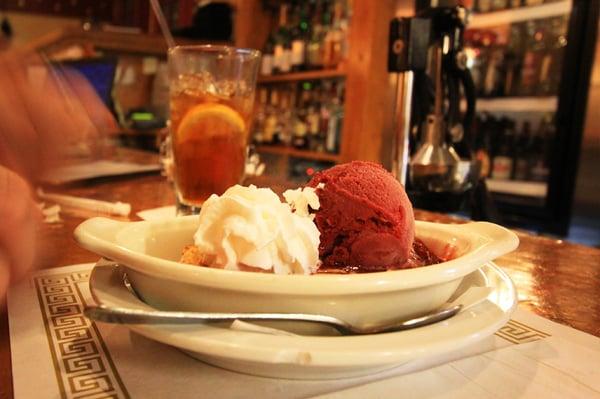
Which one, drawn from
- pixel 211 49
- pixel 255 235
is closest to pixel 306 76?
pixel 211 49

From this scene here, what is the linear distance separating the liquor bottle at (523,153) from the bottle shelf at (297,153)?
35.2 inches

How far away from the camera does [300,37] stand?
2.94 metres

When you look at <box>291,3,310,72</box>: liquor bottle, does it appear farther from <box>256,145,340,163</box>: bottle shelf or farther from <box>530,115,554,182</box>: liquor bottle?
<box>530,115,554,182</box>: liquor bottle

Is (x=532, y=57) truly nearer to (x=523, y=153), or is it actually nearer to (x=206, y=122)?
(x=523, y=153)

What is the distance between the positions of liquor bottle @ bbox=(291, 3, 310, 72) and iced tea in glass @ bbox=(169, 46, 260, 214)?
1.98 meters

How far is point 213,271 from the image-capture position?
320mm

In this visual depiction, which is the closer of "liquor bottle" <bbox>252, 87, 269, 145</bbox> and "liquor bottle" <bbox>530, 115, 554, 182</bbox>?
"liquor bottle" <bbox>530, 115, 554, 182</bbox>

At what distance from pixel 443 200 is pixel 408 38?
0.45 meters

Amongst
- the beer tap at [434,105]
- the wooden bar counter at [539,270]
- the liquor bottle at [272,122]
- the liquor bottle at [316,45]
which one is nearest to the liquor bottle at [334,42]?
the liquor bottle at [316,45]

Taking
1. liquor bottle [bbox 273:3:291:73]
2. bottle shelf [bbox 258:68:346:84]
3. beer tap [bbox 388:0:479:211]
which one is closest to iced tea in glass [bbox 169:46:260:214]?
beer tap [bbox 388:0:479:211]

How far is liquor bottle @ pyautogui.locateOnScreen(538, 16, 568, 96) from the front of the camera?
2.26 meters

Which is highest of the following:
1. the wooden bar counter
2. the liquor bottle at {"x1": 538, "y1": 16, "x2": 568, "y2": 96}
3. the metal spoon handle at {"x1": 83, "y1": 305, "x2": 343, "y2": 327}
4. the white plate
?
the liquor bottle at {"x1": 538, "y1": 16, "x2": 568, "y2": 96}

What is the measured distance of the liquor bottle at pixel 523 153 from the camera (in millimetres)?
2449

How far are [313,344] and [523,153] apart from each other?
2461 millimetres
